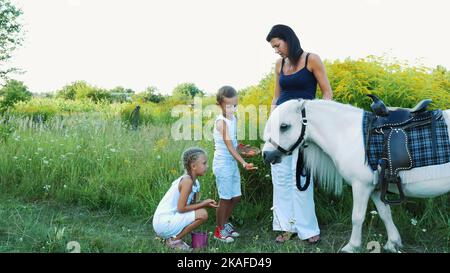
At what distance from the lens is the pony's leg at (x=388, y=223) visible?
11.3ft

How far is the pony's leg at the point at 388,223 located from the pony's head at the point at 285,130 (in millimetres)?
772

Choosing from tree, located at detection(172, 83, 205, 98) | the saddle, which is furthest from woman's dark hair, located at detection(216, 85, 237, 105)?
tree, located at detection(172, 83, 205, 98)

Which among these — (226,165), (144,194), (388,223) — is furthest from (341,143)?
(144,194)

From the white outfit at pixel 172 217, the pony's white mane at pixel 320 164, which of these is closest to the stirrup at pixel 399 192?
the pony's white mane at pixel 320 164

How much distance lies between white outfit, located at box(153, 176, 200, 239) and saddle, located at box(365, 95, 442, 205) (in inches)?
59.9

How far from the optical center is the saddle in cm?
312

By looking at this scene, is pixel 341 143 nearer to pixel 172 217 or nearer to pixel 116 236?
pixel 172 217

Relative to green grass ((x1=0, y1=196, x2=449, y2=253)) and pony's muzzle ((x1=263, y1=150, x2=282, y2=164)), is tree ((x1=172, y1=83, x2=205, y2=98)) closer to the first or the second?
green grass ((x1=0, y1=196, x2=449, y2=253))

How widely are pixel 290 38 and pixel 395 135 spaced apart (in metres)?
1.15

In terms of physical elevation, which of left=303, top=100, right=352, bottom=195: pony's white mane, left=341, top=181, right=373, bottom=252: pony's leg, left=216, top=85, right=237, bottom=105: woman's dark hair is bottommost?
left=341, top=181, right=373, bottom=252: pony's leg

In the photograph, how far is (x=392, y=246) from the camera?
11.7ft
